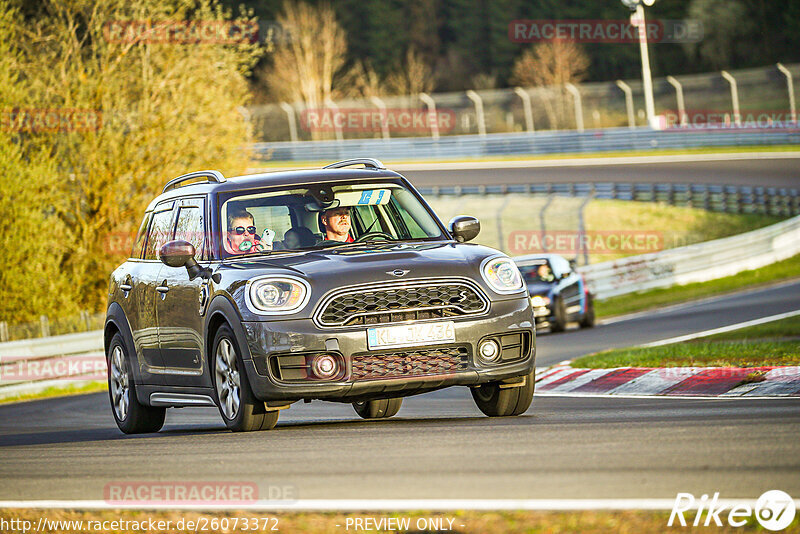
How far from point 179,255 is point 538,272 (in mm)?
15493

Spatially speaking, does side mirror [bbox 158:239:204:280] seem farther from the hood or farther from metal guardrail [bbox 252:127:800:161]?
metal guardrail [bbox 252:127:800:161]

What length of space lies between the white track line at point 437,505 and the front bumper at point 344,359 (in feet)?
7.71

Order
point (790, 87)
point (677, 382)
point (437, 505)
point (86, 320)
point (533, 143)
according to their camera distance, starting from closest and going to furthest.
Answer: point (437, 505), point (677, 382), point (86, 320), point (790, 87), point (533, 143)

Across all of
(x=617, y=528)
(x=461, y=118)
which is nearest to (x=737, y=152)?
(x=461, y=118)

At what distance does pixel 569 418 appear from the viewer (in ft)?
28.3

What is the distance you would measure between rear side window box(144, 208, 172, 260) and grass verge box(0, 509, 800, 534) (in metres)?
4.93

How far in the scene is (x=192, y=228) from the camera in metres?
10.0

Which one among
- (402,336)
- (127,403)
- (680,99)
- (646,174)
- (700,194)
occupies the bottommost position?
(700,194)

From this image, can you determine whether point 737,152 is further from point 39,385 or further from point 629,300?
point 39,385

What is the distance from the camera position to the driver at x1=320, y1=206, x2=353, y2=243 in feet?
31.5

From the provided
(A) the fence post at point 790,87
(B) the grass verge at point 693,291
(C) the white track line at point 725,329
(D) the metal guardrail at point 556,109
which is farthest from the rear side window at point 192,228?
(A) the fence post at point 790,87

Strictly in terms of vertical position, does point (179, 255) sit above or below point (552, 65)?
below

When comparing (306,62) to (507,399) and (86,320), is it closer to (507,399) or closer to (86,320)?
(86,320)

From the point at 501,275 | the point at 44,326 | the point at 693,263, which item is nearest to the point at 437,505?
the point at 501,275
